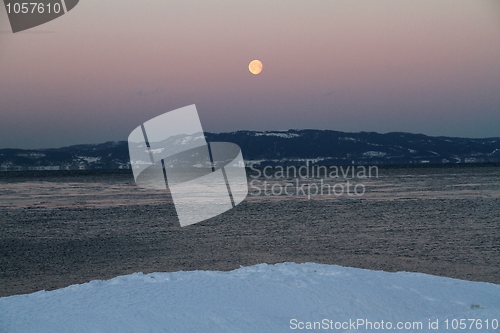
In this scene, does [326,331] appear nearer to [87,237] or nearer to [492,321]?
[492,321]

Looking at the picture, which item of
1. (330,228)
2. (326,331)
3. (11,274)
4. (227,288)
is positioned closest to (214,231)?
(330,228)

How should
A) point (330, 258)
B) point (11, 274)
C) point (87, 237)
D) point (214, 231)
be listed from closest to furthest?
1. point (11, 274)
2. point (330, 258)
3. point (87, 237)
4. point (214, 231)

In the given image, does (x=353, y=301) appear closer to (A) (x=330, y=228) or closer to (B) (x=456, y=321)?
(B) (x=456, y=321)

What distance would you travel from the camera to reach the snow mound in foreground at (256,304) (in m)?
6.01

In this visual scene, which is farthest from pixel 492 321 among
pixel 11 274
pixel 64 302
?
pixel 11 274

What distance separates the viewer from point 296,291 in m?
7.16

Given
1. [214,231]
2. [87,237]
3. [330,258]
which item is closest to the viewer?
[330,258]

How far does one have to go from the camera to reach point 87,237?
2139cm

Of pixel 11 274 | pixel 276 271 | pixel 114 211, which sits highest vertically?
pixel 276 271

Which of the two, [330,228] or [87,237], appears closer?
[87,237]

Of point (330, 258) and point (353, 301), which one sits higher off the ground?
point (353, 301)

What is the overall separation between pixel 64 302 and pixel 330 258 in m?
9.67

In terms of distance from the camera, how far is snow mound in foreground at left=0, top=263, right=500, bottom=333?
6.01 meters

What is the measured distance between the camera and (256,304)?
6660mm
